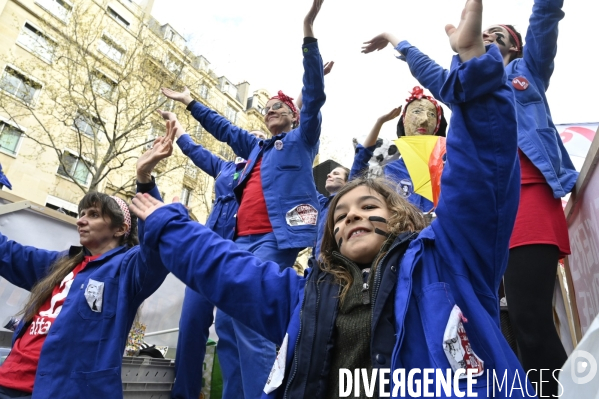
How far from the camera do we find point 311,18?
3055 mm

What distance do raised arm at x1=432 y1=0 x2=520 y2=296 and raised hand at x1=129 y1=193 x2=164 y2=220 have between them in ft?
3.56

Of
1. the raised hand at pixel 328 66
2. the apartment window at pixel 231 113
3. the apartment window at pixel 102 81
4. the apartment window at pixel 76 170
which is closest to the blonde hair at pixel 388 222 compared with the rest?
the raised hand at pixel 328 66

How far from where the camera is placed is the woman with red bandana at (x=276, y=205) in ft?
8.51

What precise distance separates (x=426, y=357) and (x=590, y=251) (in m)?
1.48

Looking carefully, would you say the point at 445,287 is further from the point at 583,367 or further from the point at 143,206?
the point at 143,206

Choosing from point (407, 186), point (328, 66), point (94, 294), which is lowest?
point (94, 294)

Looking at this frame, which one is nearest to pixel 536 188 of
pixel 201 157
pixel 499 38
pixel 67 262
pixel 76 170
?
pixel 499 38

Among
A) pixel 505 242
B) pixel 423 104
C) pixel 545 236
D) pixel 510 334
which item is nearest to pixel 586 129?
pixel 423 104

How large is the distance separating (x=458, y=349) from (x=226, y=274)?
0.80 meters

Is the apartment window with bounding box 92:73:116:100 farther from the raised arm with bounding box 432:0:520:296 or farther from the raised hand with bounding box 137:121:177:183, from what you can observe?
the raised arm with bounding box 432:0:520:296

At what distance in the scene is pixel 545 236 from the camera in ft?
6.93

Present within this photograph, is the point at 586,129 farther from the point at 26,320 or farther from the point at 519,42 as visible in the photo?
the point at 26,320

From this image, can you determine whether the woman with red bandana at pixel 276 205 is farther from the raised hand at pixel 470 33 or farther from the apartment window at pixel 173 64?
the apartment window at pixel 173 64

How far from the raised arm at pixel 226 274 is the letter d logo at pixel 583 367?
0.85 meters
